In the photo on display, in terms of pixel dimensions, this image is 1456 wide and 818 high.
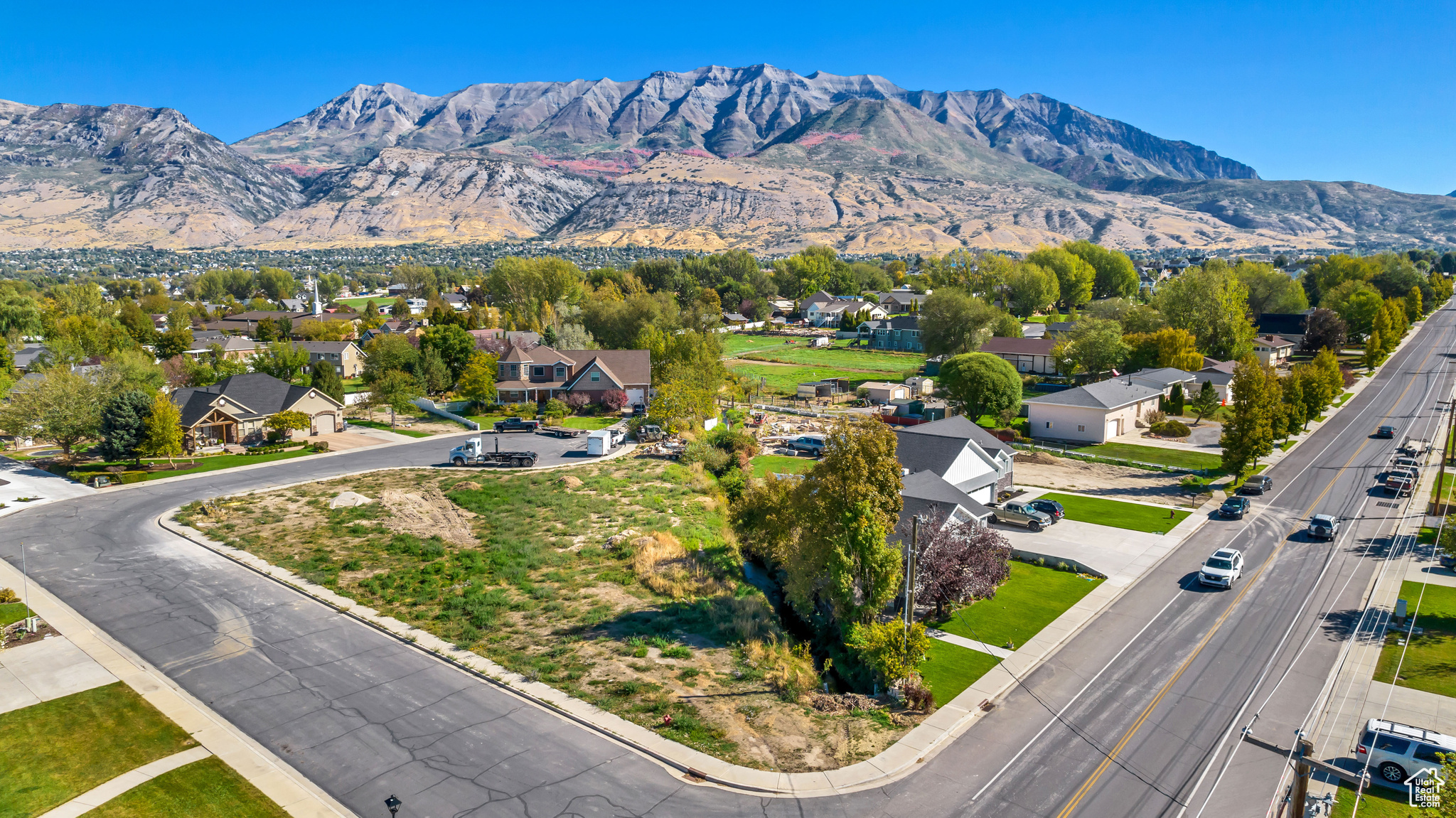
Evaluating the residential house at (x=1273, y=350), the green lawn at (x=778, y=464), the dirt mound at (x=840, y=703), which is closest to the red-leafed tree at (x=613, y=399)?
the green lawn at (x=778, y=464)

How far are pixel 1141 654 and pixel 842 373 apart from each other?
74.1 m

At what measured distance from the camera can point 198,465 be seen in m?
52.6

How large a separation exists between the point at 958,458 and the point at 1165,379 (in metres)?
41.0

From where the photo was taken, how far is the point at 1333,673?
24.4 metres

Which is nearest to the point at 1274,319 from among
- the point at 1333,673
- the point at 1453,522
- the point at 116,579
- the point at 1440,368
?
the point at 1440,368

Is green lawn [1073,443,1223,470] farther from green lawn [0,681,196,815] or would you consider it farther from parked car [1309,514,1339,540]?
green lawn [0,681,196,815]

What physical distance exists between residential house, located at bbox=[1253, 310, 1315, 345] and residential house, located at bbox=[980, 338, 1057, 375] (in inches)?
1414

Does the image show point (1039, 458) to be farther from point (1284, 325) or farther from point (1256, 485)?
point (1284, 325)

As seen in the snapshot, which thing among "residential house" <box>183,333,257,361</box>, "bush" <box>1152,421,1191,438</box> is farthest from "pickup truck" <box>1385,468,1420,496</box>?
"residential house" <box>183,333,257,361</box>

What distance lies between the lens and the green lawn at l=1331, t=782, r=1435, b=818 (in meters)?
17.6

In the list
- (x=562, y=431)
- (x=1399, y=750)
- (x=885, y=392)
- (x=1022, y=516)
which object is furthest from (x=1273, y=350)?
(x=1399, y=750)

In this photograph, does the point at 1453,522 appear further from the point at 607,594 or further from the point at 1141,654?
the point at 607,594

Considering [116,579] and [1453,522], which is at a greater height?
[1453,522]

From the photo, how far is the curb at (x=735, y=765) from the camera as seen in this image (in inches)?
719
